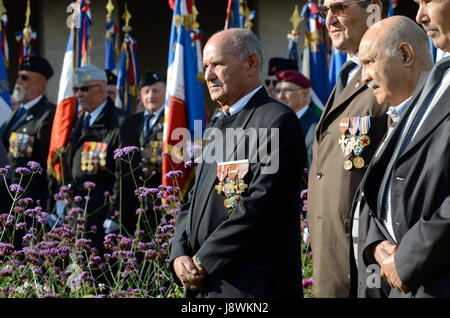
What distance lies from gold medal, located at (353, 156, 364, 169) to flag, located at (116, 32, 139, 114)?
23.7 feet

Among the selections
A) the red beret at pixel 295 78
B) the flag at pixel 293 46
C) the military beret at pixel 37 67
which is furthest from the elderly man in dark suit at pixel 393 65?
the flag at pixel 293 46

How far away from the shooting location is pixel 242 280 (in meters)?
3.57

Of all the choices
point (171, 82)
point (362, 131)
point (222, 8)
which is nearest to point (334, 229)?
Result: point (362, 131)

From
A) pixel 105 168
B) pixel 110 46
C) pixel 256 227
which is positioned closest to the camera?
pixel 256 227

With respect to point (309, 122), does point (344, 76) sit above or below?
above

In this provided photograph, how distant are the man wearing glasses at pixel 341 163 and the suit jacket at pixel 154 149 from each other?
139 inches

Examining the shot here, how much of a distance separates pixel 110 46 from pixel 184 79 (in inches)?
142

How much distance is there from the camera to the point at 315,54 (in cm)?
955

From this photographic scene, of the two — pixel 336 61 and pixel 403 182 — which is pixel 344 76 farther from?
pixel 336 61

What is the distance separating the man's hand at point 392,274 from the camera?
293 cm

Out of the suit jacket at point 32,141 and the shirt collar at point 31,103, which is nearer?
the suit jacket at point 32,141

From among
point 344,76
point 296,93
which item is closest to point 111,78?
point 296,93

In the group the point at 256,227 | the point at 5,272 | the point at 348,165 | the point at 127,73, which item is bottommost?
the point at 5,272

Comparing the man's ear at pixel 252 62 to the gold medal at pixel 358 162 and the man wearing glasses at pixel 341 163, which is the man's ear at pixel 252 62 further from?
the gold medal at pixel 358 162
